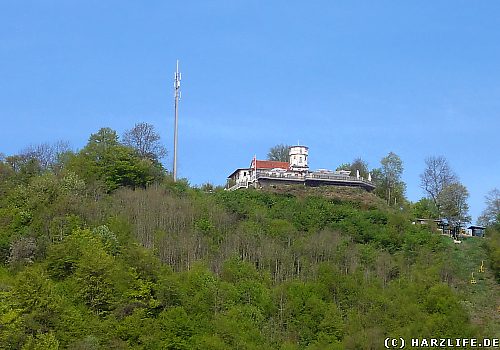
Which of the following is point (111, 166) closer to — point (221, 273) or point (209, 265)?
point (209, 265)

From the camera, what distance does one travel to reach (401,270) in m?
57.8

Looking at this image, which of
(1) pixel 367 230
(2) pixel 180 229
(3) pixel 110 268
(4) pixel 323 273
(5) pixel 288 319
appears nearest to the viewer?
(3) pixel 110 268

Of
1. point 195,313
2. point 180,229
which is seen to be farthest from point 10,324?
point 180,229

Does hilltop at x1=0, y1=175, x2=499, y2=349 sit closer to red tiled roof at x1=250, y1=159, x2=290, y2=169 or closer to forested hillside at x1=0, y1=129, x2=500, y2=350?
forested hillside at x1=0, y1=129, x2=500, y2=350

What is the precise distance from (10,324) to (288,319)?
16394mm

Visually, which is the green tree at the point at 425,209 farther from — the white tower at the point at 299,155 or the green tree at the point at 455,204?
the white tower at the point at 299,155

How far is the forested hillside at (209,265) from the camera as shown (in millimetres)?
46125

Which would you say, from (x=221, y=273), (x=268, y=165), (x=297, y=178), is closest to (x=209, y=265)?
(x=221, y=273)

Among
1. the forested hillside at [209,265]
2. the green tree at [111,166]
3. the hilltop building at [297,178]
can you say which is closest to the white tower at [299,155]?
the hilltop building at [297,178]

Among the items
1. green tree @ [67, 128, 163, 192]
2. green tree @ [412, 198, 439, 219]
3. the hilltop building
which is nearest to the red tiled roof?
the hilltop building

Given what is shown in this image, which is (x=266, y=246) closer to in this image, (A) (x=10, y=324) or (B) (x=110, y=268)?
(B) (x=110, y=268)

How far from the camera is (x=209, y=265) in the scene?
5491 cm

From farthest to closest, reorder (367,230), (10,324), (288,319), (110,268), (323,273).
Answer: (367,230)
(323,273)
(288,319)
(110,268)
(10,324)

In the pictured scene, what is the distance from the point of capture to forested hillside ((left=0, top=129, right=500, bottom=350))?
4612 cm
